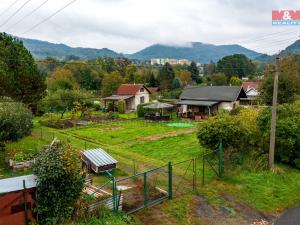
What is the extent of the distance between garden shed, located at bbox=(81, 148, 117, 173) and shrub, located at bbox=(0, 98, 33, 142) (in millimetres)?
4144

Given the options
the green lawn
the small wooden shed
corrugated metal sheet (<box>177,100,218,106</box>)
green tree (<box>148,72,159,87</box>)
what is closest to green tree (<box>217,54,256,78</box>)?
green tree (<box>148,72,159,87</box>)

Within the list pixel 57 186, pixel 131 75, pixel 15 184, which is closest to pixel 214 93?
pixel 57 186

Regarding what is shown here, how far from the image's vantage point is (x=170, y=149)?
2228cm

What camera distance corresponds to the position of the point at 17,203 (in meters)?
9.80

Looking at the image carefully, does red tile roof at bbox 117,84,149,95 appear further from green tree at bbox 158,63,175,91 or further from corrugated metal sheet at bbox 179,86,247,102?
green tree at bbox 158,63,175,91

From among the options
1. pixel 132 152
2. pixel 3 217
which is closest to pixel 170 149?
pixel 132 152

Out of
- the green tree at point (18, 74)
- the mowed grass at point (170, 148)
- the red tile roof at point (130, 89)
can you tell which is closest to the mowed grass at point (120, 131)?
the mowed grass at point (170, 148)

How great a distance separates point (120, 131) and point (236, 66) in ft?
254

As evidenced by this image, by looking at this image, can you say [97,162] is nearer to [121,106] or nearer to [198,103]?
[198,103]

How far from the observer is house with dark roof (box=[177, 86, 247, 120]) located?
40.6 metres

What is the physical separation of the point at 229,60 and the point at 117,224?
9759cm

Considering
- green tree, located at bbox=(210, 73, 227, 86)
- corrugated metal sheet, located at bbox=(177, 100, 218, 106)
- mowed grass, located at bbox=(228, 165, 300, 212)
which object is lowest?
mowed grass, located at bbox=(228, 165, 300, 212)

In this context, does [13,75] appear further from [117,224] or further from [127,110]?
[127,110]

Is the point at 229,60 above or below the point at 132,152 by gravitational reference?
above
